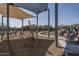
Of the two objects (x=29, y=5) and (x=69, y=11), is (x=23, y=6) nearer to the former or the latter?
(x=29, y=5)

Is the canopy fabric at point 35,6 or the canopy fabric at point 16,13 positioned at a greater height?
the canopy fabric at point 35,6

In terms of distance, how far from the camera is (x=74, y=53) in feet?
18.2

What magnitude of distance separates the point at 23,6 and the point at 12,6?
13cm

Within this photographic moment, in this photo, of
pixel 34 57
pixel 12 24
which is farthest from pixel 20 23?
pixel 34 57

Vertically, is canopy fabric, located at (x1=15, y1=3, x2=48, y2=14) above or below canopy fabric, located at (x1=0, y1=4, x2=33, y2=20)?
above

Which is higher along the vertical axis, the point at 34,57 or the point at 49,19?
the point at 49,19

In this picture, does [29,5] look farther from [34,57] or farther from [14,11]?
[34,57]

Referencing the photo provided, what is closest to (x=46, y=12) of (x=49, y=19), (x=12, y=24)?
(x=49, y=19)

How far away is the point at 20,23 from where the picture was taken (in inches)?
221

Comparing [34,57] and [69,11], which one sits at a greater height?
[69,11]

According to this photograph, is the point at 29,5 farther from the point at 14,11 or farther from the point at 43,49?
the point at 43,49

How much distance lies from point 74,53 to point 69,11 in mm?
508

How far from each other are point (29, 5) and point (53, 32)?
1.43 ft

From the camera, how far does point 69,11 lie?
558 cm
